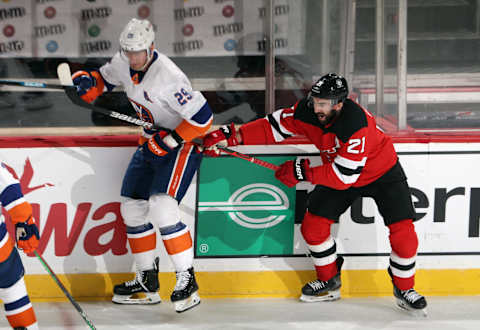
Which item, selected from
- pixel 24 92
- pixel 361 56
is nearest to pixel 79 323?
pixel 24 92

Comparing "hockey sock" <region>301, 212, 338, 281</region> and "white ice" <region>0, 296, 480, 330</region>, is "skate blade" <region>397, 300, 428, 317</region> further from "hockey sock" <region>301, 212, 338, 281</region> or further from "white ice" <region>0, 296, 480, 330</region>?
"hockey sock" <region>301, 212, 338, 281</region>

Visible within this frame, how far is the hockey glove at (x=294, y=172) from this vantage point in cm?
290

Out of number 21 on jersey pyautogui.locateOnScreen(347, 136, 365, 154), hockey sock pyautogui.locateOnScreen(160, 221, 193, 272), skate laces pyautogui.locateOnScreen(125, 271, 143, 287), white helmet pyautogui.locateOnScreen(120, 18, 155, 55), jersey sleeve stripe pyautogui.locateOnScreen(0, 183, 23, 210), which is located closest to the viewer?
jersey sleeve stripe pyautogui.locateOnScreen(0, 183, 23, 210)

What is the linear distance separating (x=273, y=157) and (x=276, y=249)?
476mm

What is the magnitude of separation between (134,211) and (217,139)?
0.51 m

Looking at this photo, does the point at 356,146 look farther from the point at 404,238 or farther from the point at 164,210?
the point at 164,210

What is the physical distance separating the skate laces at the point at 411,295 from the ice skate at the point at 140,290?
47.1 inches

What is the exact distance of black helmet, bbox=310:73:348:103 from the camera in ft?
8.96

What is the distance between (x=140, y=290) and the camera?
10.2 feet

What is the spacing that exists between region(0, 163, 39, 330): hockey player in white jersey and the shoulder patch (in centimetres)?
132

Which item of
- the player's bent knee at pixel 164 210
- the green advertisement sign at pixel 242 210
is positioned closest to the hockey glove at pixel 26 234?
the player's bent knee at pixel 164 210

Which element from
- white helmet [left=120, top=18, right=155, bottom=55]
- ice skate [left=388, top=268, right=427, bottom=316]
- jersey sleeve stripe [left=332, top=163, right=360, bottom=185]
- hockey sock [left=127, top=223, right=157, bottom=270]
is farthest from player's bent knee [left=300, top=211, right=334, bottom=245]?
white helmet [left=120, top=18, right=155, bottom=55]

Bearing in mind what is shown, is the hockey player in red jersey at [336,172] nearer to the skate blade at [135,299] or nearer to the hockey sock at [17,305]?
the skate blade at [135,299]

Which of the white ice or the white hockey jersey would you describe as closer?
the white hockey jersey
